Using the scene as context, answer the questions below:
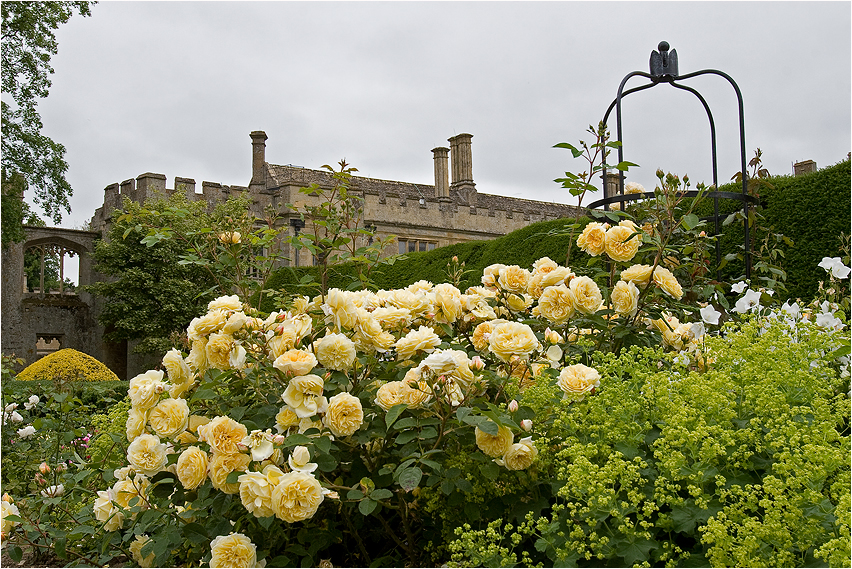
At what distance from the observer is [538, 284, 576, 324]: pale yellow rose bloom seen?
220 cm

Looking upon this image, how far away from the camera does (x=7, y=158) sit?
15.7 meters

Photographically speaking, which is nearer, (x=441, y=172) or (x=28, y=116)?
(x=28, y=116)

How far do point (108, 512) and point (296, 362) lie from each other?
3.00 ft

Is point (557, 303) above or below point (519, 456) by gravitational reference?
above

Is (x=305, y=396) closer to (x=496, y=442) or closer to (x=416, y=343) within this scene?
(x=416, y=343)

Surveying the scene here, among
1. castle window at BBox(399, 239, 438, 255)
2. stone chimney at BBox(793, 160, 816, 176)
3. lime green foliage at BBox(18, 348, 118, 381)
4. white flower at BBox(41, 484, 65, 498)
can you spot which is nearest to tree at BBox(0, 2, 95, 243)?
lime green foliage at BBox(18, 348, 118, 381)

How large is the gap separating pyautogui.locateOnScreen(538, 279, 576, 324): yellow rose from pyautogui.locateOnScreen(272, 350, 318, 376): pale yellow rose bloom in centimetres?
79

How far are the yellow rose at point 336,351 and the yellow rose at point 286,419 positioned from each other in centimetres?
15

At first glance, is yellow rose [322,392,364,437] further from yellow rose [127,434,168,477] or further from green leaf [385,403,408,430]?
yellow rose [127,434,168,477]

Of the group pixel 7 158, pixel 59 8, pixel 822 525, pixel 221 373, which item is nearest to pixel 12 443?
pixel 221 373

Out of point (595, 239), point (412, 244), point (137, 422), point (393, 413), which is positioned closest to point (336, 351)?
point (393, 413)

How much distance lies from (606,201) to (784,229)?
5.05m

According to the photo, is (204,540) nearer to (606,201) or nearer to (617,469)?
(617,469)

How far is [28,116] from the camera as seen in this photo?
52.1 feet
